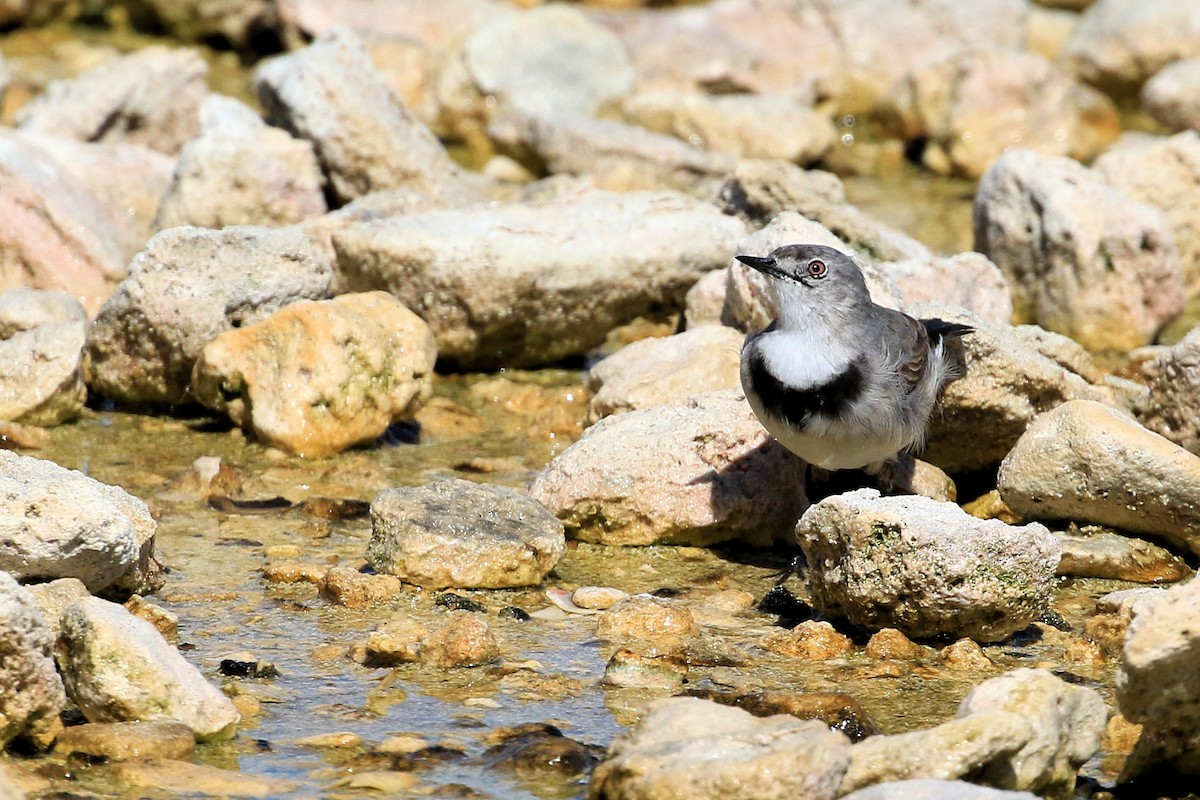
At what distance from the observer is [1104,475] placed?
22.1ft

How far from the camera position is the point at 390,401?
7910mm

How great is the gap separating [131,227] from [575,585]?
4882mm

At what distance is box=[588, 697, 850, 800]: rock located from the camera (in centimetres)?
427

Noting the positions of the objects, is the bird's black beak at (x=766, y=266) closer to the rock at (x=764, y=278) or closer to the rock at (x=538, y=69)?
the rock at (x=764, y=278)

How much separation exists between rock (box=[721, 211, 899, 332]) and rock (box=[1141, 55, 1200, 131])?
6732 millimetres

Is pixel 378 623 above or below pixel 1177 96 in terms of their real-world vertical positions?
above

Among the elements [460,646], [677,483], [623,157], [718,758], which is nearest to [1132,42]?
[623,157]

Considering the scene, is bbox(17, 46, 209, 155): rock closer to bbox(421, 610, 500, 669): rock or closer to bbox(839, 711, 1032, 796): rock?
bbox(421, 610, 500, 669): rock

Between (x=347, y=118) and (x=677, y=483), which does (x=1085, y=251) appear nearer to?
(x=677, y=483)

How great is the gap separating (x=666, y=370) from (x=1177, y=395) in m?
2.31

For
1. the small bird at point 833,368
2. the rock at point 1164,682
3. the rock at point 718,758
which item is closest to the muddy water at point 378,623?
the rock at point 718,758

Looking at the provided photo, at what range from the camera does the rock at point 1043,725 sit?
4527 millimetres

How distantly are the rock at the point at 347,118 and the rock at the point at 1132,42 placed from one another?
721cm

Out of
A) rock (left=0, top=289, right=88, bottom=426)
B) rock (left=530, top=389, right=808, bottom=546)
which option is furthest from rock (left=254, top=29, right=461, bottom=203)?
rock (left=530, top=389, right=808, bottom=546)
